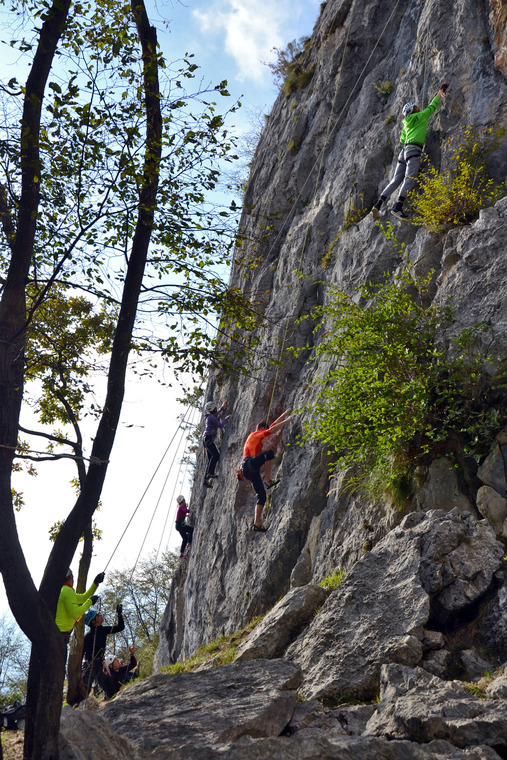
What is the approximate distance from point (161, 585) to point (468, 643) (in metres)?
34.8

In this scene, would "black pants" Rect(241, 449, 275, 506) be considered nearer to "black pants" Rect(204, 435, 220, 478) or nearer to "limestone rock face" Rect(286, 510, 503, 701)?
"black pants" Rect(204, 435, 220, 478)

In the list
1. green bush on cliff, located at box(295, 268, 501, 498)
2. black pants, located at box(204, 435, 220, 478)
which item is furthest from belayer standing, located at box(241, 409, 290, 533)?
black pants, located at box(204, 435, 220, 478)

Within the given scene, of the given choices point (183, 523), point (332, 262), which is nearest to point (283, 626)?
point (332, 262)

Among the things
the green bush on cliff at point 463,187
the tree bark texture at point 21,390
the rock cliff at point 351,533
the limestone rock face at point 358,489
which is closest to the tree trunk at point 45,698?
the tree bark texture at point 21,390

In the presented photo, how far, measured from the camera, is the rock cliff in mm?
4957

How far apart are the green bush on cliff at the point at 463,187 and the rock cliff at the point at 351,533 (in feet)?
0.78

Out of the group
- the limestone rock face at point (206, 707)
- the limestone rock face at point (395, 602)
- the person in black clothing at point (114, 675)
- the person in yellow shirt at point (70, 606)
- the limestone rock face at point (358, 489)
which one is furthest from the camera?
the person in black clothing at point (114, 675)

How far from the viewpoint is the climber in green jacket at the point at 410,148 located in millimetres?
10969

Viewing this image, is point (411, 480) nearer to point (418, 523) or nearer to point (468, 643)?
point (418, 523)

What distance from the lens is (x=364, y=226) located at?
12383 mm

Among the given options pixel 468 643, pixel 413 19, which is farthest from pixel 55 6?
pixel 413 19

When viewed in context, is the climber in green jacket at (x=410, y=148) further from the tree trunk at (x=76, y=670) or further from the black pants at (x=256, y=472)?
the tree trunk at (x=76, y=670)

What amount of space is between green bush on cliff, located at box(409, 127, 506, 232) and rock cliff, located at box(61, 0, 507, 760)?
239 millimetres

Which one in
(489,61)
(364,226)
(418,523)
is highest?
(489,61)
